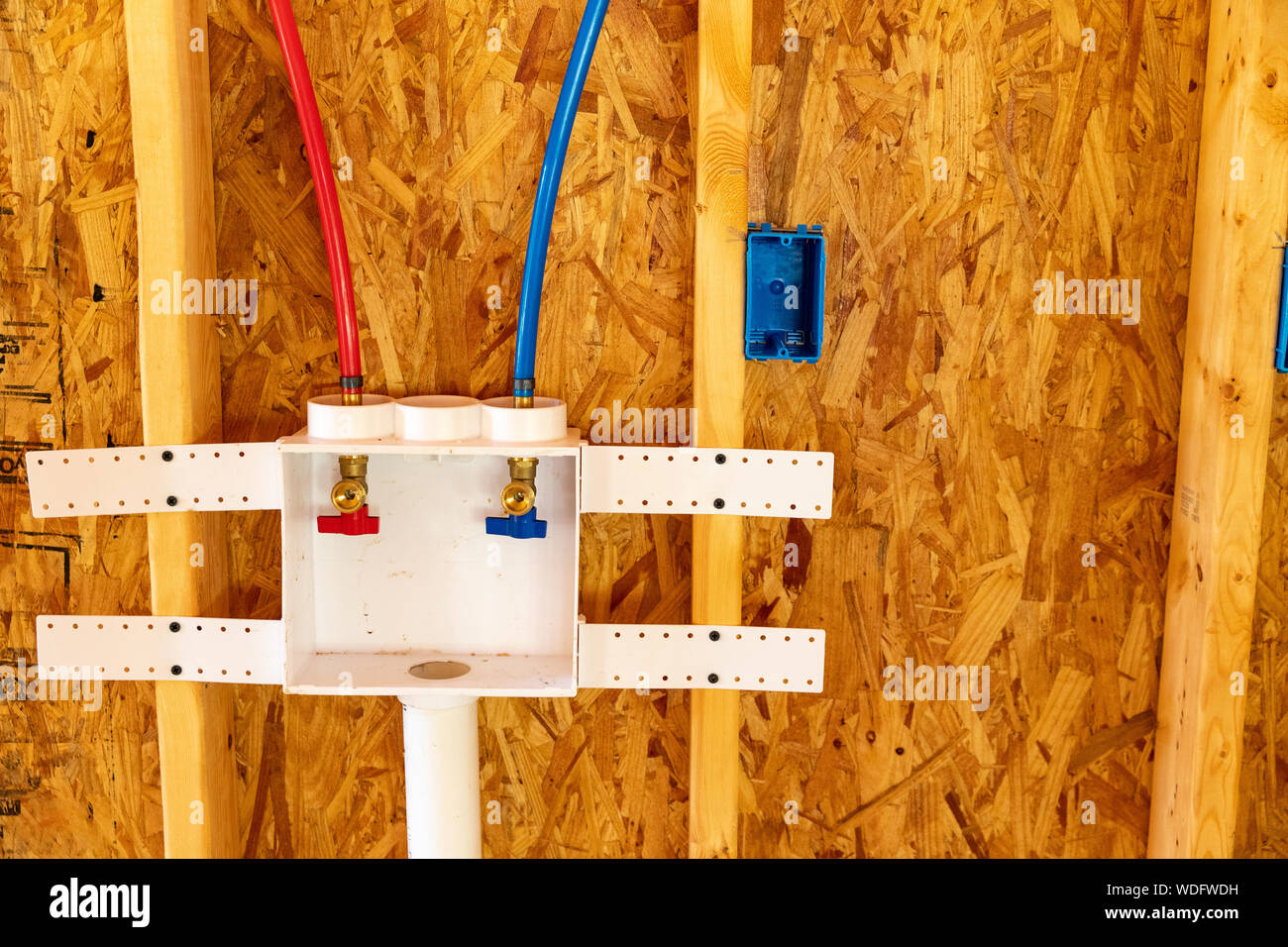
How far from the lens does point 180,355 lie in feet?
4.24

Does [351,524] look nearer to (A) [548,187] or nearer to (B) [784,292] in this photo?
(A) [548,187]

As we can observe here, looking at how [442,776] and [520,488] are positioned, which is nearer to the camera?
[520,488]

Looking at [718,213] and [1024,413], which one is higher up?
[718,213]

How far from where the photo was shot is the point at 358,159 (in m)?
1.36

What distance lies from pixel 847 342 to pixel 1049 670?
1.90 feet

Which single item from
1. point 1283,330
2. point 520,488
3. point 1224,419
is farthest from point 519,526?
point 1283,330

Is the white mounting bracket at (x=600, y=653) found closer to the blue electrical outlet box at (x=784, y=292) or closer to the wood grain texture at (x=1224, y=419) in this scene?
the blue electrical outlet box at (x=784, y=292)

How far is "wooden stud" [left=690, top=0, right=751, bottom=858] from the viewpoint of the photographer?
123 cm

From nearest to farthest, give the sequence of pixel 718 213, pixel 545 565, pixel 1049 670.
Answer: pixel 718 213
pixel 545 565
pixel 1049 670

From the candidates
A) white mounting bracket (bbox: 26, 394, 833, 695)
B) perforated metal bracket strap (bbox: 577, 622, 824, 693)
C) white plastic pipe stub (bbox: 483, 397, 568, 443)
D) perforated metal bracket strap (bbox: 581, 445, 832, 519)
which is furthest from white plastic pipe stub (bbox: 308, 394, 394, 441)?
perforated metal bracket strap (bbox: 577, 622, 824, 693)

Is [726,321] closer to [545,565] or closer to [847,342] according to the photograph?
[847,342]

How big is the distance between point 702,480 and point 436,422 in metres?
0.35

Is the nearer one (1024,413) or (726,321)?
(726,321)
